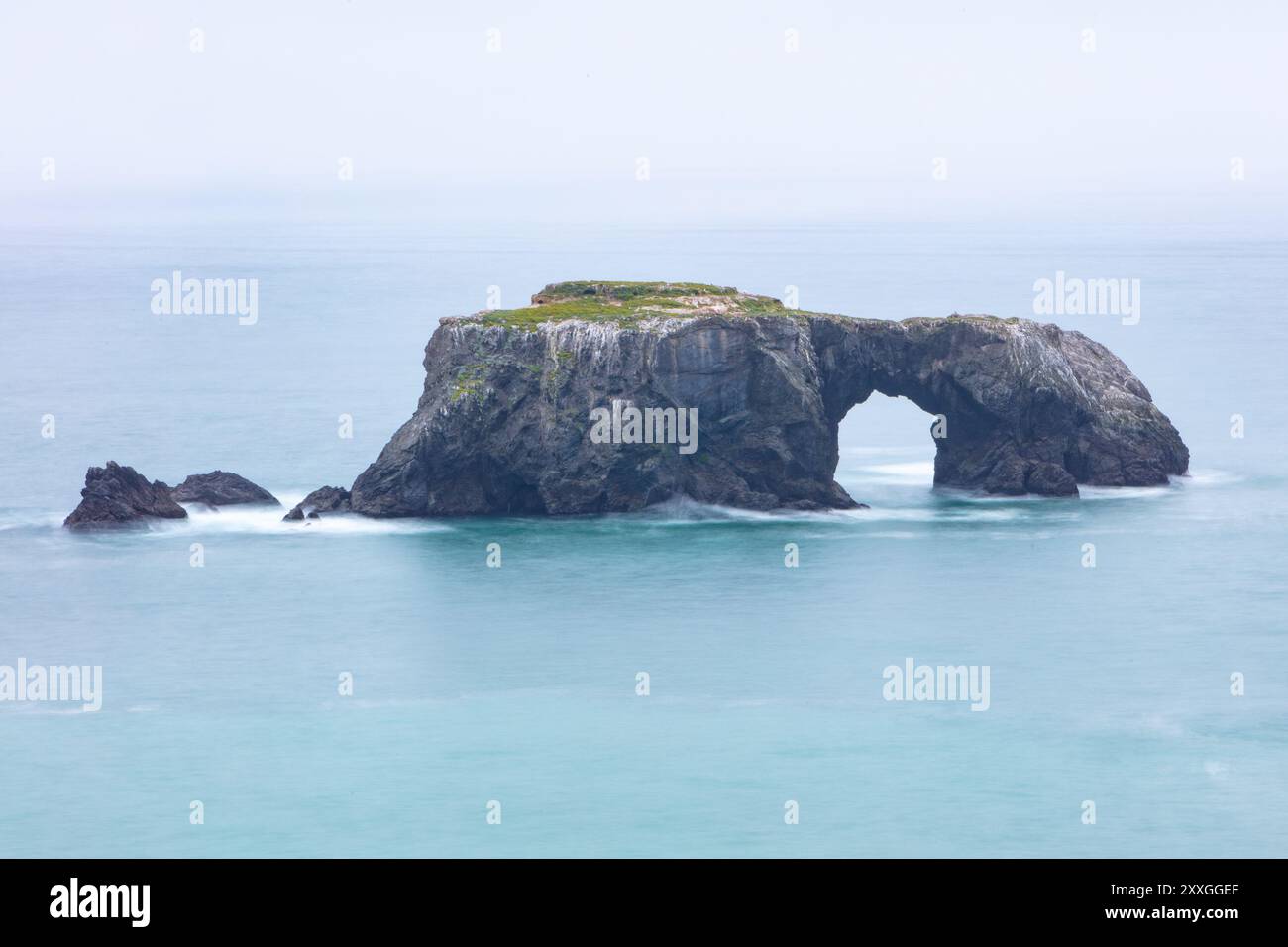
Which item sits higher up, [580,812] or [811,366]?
[811,366]

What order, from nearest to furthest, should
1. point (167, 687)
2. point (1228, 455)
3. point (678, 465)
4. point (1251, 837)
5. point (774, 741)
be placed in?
point (1251, 837) → point (774, 741) → point (167, 687) → point (678, 465) → point (1228, 455)

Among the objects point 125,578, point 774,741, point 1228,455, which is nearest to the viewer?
point 774,741

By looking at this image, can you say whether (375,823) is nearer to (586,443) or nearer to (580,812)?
(580,812)

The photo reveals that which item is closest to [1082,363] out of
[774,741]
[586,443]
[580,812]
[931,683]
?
[586,443]

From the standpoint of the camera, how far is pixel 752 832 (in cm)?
8575

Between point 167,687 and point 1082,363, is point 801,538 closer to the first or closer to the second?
point 1082,363

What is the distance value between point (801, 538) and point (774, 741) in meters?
29.5

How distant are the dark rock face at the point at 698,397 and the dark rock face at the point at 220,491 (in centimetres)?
595

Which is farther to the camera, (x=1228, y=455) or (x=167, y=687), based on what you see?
(x=1228, y=455)

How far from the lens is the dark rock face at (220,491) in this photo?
130 metres
